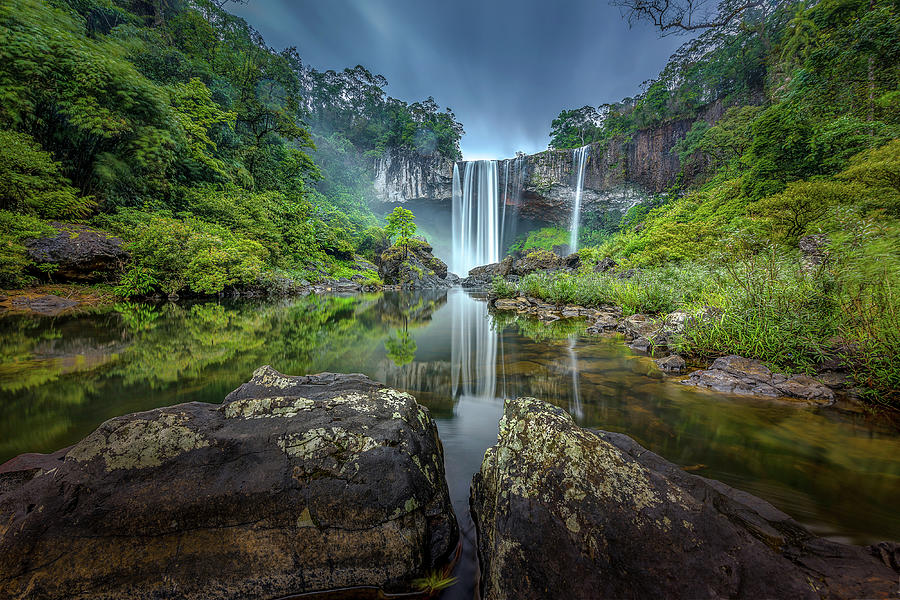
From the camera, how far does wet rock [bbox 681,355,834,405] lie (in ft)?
10.6

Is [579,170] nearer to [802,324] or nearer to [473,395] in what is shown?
[802,324]

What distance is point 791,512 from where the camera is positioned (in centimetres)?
176

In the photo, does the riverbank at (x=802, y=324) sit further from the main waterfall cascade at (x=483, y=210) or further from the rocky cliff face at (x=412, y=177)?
the rocky cliff face at (x=412, y=177)

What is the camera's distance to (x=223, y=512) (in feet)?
4.18

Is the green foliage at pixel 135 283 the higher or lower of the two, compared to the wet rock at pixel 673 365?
higher

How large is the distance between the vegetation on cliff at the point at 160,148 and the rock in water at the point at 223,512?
12.3m

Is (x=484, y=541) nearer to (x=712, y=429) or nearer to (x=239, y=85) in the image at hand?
(x=712, y=429)

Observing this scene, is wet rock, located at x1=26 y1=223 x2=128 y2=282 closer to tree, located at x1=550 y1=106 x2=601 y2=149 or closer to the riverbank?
the riverbank

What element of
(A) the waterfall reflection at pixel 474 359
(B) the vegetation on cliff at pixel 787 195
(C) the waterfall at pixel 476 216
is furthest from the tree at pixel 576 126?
(A) the waterfall reflection at pixel 474 359

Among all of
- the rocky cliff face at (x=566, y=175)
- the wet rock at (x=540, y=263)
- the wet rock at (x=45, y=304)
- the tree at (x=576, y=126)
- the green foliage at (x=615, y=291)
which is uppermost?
the tree at (x=576, y=126)

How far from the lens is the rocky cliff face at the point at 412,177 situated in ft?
146

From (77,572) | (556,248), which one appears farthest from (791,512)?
(556,248)

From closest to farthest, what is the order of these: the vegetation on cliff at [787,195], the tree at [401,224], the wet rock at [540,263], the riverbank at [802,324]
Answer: the riverbank at [802,324], the vegetation on cliff at [787,195], the wet rock at [540,263], the tree at [401,224]

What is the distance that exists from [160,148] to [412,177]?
115 feet
